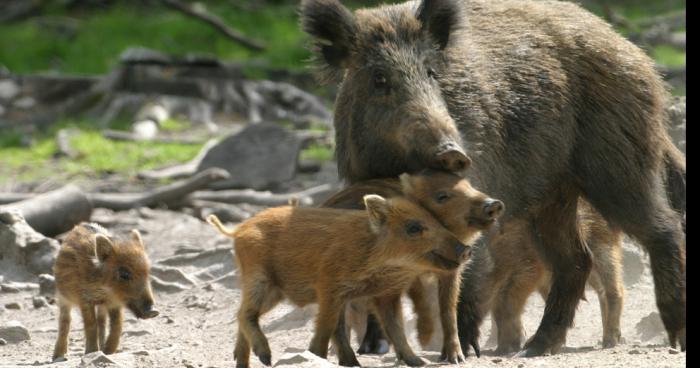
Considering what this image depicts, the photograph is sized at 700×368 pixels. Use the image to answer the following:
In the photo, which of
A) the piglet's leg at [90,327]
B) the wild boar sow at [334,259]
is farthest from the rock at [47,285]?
the wild boar sow at [334,259]

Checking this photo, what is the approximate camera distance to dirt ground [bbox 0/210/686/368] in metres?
6.64

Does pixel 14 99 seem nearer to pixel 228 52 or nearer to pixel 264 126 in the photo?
pixel 228 52

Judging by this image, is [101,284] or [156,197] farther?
[156,197]

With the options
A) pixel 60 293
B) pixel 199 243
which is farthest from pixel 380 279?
pixel 199 243

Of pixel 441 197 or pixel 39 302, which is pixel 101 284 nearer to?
pixel 39 302

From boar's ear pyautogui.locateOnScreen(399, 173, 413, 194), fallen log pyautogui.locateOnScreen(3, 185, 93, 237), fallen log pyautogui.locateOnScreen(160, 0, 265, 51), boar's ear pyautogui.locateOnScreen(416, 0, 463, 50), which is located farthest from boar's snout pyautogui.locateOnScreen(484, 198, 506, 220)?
fallen log pyautogui.locateOnScreen(160, 0, 265, 51)

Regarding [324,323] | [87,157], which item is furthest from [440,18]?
[87,157]

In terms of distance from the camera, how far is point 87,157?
14.9 m

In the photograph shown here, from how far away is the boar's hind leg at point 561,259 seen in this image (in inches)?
312

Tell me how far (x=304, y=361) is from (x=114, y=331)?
1.83 meters

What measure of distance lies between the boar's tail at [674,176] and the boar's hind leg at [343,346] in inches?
104

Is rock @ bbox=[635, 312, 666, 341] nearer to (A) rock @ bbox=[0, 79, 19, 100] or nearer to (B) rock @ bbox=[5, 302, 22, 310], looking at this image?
(B) rock @ bbox=[5, 302, 22, 310]

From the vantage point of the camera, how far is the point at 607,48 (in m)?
7.83
